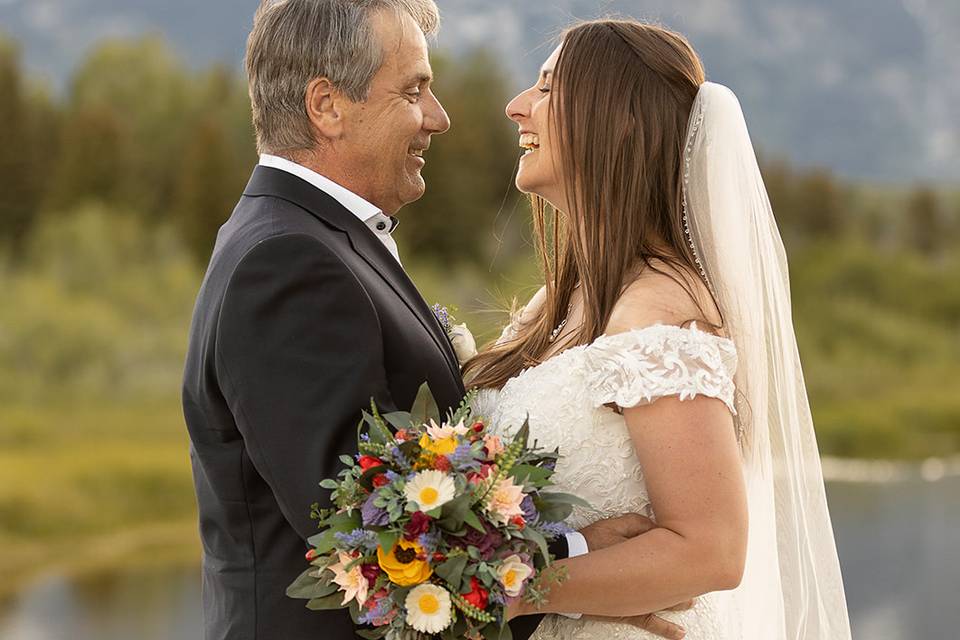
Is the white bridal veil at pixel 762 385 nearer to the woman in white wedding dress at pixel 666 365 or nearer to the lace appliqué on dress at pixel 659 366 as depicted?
the woman in white wedding dress at pixel 666 365

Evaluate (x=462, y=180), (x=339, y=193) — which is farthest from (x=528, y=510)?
(x=462, y=180)

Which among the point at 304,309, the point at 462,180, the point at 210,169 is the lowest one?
the point at 462,180

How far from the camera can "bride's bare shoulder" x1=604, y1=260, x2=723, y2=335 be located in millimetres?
2709

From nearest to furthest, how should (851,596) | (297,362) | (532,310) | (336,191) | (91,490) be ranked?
(297,362) → (336,191) → (532,310) → (91,490) → (851,596)

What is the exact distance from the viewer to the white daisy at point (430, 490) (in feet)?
6.84

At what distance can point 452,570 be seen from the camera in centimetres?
212

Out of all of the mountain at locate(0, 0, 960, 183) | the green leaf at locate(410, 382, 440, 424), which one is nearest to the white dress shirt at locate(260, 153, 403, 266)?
the green leaf at locate(410, 382, 440, 424)

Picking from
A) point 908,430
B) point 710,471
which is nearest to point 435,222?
point 908,430

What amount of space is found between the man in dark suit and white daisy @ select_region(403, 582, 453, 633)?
12.2 inches

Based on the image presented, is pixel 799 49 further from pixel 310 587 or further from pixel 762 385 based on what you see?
pixel 310 587

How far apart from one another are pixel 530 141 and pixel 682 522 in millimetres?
1081

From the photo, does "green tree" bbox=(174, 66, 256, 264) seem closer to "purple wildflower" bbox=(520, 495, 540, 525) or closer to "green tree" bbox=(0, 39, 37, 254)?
"green tree" bbox=(0, 39, 37, 254)

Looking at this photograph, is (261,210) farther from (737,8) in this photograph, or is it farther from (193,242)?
(737,8)

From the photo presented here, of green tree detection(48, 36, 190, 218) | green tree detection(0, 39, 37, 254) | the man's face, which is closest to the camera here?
the man's face
